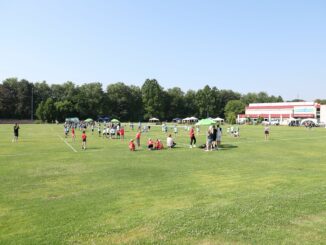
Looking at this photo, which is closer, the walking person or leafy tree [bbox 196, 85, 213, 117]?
the walking person

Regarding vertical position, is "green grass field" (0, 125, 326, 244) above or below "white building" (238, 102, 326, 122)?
below

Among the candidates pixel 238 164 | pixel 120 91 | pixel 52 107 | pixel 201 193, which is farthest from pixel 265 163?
pixel 120 91

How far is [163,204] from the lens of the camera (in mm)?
10219

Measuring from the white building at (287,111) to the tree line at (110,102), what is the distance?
7.89m

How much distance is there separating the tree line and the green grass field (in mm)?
106894

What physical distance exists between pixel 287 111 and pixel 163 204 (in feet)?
381

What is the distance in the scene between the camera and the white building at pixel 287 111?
108 metres

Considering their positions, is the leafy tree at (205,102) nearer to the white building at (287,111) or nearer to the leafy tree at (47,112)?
the white building at (287,111)

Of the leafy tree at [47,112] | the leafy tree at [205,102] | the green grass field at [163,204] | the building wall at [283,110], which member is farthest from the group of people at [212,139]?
the leafy tree at [205,102]

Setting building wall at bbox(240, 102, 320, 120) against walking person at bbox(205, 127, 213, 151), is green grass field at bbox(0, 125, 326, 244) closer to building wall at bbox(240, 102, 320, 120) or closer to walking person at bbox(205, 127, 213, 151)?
walking person at bbox(205, 127, 213, 151)

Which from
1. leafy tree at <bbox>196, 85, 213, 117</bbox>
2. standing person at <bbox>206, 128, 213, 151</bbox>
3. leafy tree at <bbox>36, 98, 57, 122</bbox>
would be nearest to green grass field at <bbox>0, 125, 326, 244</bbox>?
standing person at <bbox>206, 128, 213, 151</bbox>

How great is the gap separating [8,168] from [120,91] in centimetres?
12558

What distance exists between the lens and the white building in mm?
107688

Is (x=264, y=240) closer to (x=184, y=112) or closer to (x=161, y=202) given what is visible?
(x=161, y=202)
